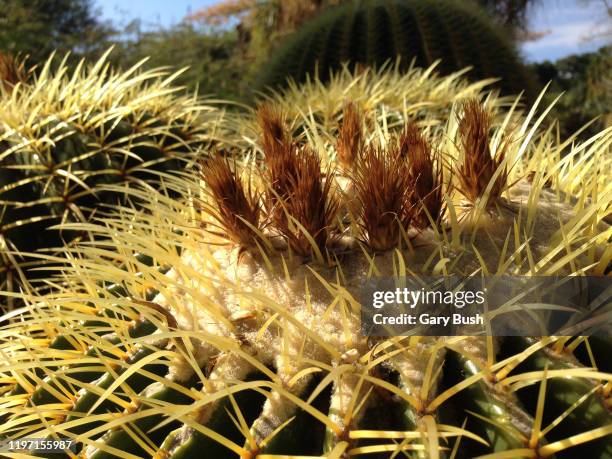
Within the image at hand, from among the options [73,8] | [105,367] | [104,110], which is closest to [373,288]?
[105,367]

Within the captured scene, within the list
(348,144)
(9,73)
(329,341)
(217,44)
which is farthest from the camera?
(217,44)

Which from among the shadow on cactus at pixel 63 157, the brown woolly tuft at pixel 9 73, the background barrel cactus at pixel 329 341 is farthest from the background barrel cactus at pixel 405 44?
the background barrel cactus at pixel 329 341

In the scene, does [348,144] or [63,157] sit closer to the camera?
[348,144]

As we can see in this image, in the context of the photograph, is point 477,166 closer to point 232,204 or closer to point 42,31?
point 232,204

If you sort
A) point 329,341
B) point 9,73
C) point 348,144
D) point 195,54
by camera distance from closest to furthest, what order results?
point 329,341 → point 348,144 → point 9,73 → point 195,54

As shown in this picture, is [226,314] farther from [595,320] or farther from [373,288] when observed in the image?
[595,320]

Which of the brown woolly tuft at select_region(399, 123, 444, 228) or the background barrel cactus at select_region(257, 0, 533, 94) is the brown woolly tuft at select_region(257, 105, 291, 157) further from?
the background barrel cactus at select_region(257, 0, 533, 94)

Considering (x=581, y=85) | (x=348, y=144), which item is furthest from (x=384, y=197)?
(x=581, y=85)
